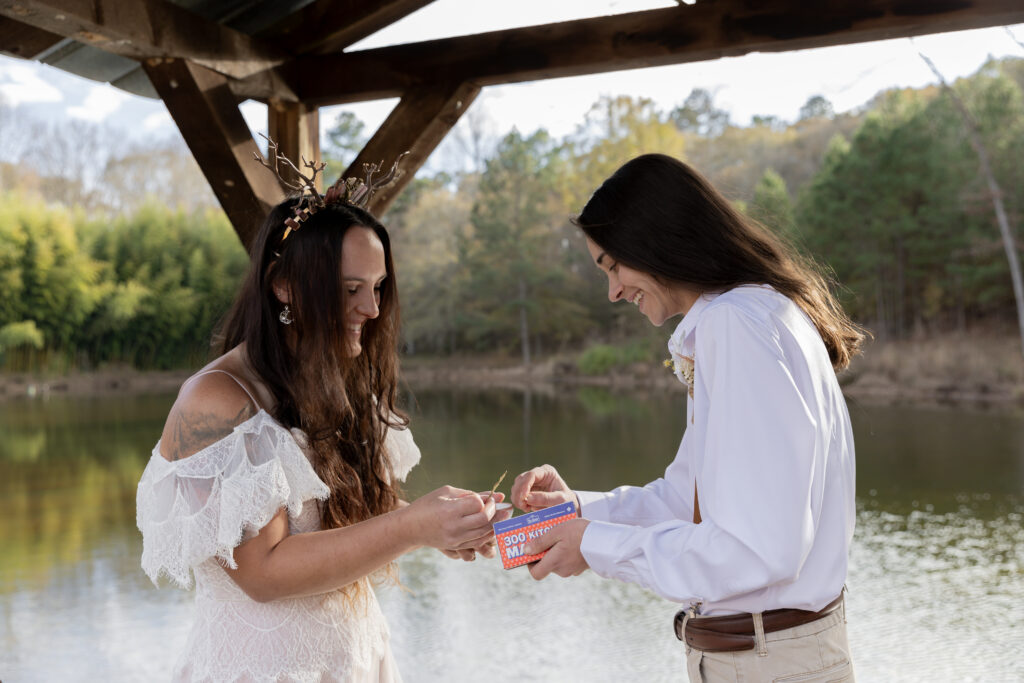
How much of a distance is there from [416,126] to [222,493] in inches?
73.4

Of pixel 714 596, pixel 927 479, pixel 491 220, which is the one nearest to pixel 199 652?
pixel 714 596

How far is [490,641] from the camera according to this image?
20.5 ft

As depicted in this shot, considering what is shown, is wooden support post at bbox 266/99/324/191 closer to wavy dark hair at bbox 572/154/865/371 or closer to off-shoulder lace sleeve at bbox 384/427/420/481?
off-shoulder lace sleeve at bbox 384/427/420/481

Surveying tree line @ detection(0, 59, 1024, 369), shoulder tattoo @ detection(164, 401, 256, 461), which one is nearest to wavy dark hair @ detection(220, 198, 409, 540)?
shoulder tattoo @ detection(164, 401, 256, 461)

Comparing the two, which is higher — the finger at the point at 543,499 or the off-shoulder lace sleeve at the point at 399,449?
the off-shoulder lace sleeve at the point at 399,449

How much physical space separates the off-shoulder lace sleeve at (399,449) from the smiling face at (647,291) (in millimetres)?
694

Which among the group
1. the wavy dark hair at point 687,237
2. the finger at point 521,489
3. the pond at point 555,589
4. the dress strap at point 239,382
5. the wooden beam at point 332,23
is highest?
the wooden beam at point 332,23

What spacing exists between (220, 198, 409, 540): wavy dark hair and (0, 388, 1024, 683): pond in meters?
3.61

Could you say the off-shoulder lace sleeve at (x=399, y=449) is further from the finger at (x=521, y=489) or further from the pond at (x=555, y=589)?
the pond at (x=555, y=589)

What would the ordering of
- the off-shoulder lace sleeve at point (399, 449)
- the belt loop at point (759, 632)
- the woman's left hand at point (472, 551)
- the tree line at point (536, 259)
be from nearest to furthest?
the belt loop at point (759, 632), the woman's left hand at point (472, 551), the off-shoulder lace sleeve at point (399, 449), the tree line at point (536, 259)

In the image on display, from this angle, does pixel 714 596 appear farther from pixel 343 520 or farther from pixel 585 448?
pixel 585 448

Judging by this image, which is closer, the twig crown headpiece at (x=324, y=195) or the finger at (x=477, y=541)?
the finger at (x=477, y=541)

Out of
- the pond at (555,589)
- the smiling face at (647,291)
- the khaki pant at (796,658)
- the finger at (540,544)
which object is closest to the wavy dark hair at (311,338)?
the finger at (540,544)

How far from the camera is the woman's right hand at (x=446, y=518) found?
5.26 feet
